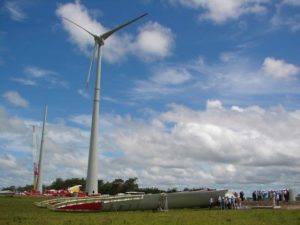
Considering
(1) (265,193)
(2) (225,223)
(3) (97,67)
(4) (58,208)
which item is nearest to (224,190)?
(1) (265,193)

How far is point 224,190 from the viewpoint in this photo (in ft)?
173

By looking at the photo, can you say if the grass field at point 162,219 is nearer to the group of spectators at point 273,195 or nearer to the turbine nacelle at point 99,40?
the group of spectators at point 273,195

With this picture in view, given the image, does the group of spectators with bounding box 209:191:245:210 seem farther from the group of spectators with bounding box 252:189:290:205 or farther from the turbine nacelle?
the turbine nacelle

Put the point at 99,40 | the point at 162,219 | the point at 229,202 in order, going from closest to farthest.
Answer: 1. the point at 162,219
2. the point at 229,202
3. the point at 99,40

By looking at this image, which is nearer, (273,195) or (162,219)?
(162,219)

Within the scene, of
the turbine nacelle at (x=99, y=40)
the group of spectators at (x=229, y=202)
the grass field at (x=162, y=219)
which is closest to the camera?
the grass field at (x=162, y=219)

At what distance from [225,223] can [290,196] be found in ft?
90.3

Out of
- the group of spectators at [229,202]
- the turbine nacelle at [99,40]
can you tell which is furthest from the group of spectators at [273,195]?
the turbine nacelle at [99,40]

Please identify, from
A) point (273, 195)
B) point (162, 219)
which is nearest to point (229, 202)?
point (273, 195)

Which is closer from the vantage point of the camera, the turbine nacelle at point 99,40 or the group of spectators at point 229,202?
the group of spectators at point 229,202

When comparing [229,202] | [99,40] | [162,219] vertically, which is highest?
[99,40]

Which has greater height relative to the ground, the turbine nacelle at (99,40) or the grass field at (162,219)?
the turbine nacelle at (99,40)

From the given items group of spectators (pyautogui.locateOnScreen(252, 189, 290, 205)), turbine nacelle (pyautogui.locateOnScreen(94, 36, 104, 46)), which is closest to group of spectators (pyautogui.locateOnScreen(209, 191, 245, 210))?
group of spectators (pyautogui.locateOnScreen(252, 189, 290, 205))

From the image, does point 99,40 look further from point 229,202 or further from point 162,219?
point 162,219
